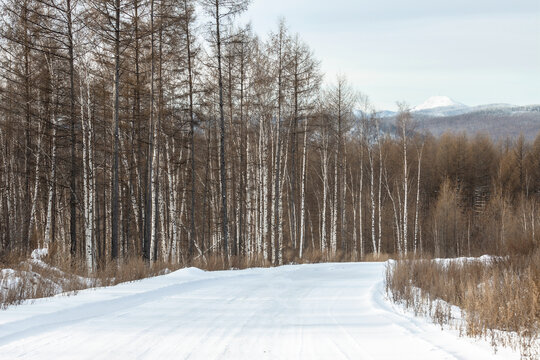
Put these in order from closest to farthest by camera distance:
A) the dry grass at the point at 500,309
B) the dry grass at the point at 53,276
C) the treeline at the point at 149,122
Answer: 1. the dry grass at the point at 500,309
2. the dry grass at the point at 53,276
3. the treeline at the point at 149,122

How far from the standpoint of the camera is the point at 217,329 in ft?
19.6

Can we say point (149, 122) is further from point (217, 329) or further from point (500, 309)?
point (500, 309)

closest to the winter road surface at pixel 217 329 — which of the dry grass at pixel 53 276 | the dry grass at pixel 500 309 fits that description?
the dry grass at pixel 500 309

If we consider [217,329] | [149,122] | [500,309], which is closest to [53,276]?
[217,329]

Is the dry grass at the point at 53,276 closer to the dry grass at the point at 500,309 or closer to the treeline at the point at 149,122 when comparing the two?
the treeline at the point at 149,122

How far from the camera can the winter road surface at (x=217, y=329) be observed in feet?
15.9

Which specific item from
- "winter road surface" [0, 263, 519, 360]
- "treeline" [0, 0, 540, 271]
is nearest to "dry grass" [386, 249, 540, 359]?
"winter road surface" [0, 263, 519, 360]

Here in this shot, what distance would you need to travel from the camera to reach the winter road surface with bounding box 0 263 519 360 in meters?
4.84

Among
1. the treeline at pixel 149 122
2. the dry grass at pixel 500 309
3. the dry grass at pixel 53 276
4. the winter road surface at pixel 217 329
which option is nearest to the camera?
the winter road surface at pixel 217 329

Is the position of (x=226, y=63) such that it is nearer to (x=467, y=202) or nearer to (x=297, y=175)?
(x=297, y=175)

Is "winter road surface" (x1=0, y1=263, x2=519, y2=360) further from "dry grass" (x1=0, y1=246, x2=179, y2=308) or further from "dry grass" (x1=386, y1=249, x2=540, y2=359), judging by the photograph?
"dry grass" (x1=0, y1=246, x2=179, y2=308)

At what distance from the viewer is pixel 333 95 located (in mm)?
30781

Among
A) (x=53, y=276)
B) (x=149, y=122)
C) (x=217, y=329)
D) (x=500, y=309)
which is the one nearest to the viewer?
(x=217, y=329)

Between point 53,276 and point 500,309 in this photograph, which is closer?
point 500,309
